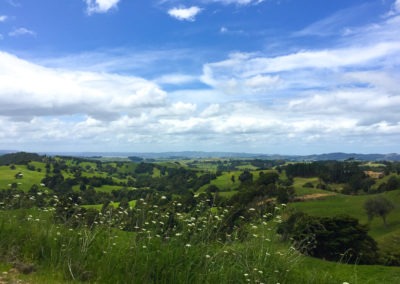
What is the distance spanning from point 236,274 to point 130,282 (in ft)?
6.07

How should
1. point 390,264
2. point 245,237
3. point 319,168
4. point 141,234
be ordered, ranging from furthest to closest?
point 319,168 < point 390,264 < point 245,237 < point 141,234

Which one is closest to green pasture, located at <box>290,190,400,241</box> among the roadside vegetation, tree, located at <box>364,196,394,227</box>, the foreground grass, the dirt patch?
the dirt patch

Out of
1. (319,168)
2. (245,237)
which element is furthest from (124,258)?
(319,168)

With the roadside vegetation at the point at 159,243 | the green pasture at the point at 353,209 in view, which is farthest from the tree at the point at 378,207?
the roadside vegetation at the point at 159,243

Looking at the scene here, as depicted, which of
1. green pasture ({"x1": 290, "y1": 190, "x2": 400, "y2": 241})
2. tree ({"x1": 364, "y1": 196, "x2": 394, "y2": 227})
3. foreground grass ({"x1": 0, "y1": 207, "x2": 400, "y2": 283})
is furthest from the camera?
tree ({"x1": 364, "y1": 196, "x2": 394, "y2": 227})

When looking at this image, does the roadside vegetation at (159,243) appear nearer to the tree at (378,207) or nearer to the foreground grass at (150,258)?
the foreground grass at (150,258)

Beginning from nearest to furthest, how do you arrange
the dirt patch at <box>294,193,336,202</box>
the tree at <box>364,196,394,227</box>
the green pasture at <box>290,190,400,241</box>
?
the green pasture at <box>290,190,400,241</box> → the tree at <box>364,196,394,227</box> → the dirt patch at <box>294,193,336,202</box>

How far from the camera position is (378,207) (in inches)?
3482

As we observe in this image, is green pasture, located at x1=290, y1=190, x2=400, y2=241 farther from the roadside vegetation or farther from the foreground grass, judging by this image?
the foreground grass

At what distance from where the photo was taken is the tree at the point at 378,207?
88.2 meters

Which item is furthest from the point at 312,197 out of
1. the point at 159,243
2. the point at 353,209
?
the point at 159,243

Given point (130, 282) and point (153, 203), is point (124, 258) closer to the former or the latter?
point (130, 282)

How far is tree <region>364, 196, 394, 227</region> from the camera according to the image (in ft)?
290

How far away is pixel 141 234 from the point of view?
25.3ft
